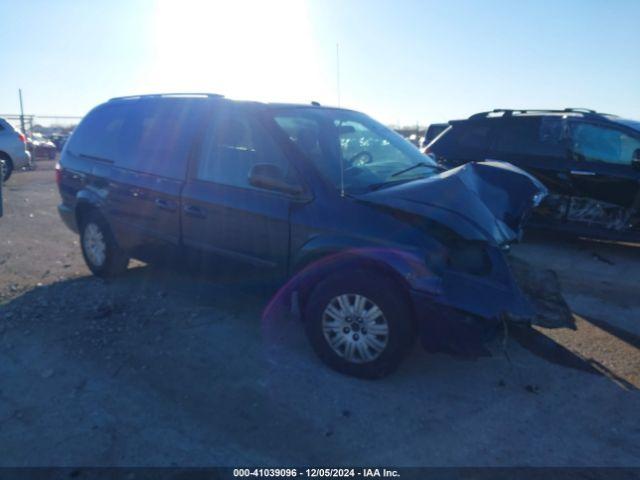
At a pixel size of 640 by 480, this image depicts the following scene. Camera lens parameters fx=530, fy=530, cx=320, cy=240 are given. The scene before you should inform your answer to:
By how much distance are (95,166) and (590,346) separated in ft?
16.2

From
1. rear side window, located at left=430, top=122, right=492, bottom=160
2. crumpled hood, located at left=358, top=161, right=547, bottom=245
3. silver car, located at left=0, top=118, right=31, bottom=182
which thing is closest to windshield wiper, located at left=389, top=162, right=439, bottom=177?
crumpled hood, located at left=358, top=161, right=547, bottom=245

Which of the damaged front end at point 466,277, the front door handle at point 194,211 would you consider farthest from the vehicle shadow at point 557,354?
the front door handle at point 194,211

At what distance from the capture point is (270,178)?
374 cm

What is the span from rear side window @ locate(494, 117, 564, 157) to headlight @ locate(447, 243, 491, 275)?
4.66m

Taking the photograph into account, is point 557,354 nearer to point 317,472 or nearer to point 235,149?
point 317,472

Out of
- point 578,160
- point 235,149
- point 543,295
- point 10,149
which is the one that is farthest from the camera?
point 10,149

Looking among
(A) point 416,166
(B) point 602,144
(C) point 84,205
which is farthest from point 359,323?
(B) point 602,144

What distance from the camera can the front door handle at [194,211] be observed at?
4359mm

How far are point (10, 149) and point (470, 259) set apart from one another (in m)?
15.4

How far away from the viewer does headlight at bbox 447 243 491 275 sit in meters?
3.43

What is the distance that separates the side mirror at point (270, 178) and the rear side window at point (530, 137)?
5.08m

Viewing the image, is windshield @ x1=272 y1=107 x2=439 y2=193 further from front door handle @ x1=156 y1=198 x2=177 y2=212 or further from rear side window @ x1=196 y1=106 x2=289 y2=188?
front door handle @ x1=156 y1=198 x2=177 y2=212

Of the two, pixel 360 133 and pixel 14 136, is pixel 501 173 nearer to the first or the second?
pixel 360 133

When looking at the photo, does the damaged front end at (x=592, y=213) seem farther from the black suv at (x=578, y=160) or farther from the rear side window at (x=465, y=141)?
the rear side window at (x=465, y=141)
